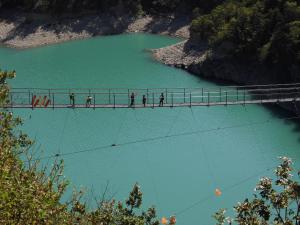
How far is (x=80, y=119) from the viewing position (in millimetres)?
26094

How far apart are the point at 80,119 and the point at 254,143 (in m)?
7.16

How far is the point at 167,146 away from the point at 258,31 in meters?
10.2

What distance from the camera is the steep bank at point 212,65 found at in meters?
30.2

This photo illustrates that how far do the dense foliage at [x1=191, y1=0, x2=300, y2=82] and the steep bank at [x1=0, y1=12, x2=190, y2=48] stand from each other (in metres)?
5.63

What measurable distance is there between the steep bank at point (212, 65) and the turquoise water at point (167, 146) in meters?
0.96

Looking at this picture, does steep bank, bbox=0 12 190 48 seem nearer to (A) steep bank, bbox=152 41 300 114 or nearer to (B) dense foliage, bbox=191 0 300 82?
(A) steep bank, bbox=152 41 300 114

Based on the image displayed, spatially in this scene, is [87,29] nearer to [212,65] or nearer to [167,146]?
[212,65]

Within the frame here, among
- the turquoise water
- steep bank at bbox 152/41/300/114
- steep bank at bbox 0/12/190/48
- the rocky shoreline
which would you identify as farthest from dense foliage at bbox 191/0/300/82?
steep bank at bbox 0/12/190/48

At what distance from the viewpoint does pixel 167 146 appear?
23.3 m

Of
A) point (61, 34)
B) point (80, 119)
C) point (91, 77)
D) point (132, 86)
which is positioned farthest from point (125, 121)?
point (61, 34)

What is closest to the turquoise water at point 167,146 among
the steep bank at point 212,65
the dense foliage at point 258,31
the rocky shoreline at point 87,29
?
the steep bank at point 212,65

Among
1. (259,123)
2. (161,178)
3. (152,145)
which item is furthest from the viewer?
(259,123)

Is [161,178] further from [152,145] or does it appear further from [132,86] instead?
[132,86]

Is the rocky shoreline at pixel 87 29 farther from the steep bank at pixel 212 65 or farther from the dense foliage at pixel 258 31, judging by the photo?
the dense foliage at pixel 258 31
